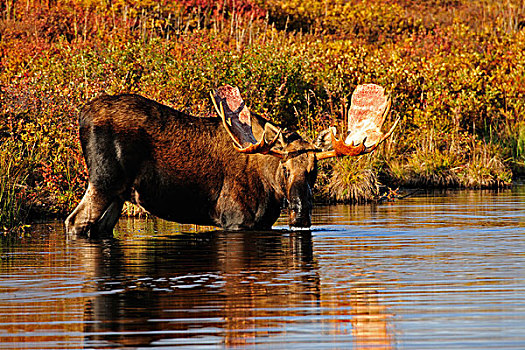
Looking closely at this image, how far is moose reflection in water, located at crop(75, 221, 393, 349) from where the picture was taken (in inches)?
273

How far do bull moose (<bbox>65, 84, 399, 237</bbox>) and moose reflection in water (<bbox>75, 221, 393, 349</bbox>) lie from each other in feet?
3.96

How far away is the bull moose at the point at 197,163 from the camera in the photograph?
1334cm

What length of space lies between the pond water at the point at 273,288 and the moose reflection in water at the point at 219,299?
13 millimetres

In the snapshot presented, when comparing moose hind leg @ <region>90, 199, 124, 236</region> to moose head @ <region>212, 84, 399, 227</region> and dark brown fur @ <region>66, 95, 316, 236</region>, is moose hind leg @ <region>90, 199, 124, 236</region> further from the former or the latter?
moose head @ <region>212, 84, 399, 227</region>

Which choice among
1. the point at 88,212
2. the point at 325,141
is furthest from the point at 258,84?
the point at 88,212

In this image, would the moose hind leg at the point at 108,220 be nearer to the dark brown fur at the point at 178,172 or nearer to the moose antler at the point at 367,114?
the dark brown fur at the point at 178,172

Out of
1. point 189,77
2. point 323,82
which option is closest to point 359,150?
point 189,77

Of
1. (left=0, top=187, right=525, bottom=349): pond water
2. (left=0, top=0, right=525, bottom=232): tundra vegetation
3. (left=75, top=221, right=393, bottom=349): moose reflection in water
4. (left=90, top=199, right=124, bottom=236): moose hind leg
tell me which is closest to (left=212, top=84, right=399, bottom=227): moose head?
(left=0, top=187, right=525, bottom=349): pond water

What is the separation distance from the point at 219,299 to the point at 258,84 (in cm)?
1401

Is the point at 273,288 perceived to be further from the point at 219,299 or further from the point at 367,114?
the point at 367,114

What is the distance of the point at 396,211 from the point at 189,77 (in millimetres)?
5565

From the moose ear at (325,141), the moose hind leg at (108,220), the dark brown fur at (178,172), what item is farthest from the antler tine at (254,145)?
the moose hind leg at (108,220)

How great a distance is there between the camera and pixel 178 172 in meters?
13.7

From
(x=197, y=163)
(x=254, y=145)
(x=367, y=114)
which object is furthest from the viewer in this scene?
(x=367, y=114)
